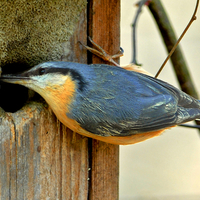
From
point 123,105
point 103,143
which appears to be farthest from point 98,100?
point 103,143

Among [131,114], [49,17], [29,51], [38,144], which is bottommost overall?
[38,144]

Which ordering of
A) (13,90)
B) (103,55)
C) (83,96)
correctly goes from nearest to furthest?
(83,96)
(103,55)
(13,90)

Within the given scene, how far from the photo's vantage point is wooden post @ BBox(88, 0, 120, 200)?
145 centimetres

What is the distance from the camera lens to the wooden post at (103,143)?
145 cm

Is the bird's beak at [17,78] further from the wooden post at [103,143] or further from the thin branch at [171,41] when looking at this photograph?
the thin branch at [171,41]

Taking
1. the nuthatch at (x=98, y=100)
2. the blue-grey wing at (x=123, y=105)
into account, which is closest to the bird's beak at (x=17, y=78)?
the nuthatch at (x=98, y=100)

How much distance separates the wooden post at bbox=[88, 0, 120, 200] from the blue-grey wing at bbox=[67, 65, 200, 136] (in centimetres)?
22

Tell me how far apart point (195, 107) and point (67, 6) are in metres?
0.71

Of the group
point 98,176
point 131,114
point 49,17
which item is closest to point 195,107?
point 131,114

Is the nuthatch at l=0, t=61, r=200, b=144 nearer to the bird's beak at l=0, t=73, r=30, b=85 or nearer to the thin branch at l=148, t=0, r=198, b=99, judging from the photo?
the bird's beak at l=0, t=73, r=30, b=85

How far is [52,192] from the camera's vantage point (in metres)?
1.35

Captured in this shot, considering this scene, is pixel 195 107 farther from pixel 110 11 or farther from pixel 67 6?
pixel 67 6

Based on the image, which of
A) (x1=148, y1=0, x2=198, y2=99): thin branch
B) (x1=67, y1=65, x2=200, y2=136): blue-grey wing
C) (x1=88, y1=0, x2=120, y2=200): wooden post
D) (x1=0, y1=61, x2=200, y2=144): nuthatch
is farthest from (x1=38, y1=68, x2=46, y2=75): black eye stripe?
(x1=148, y1=0, x2=198, y2=99): thin branch

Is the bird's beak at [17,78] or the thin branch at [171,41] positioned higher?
the thin branch at [171,41]
